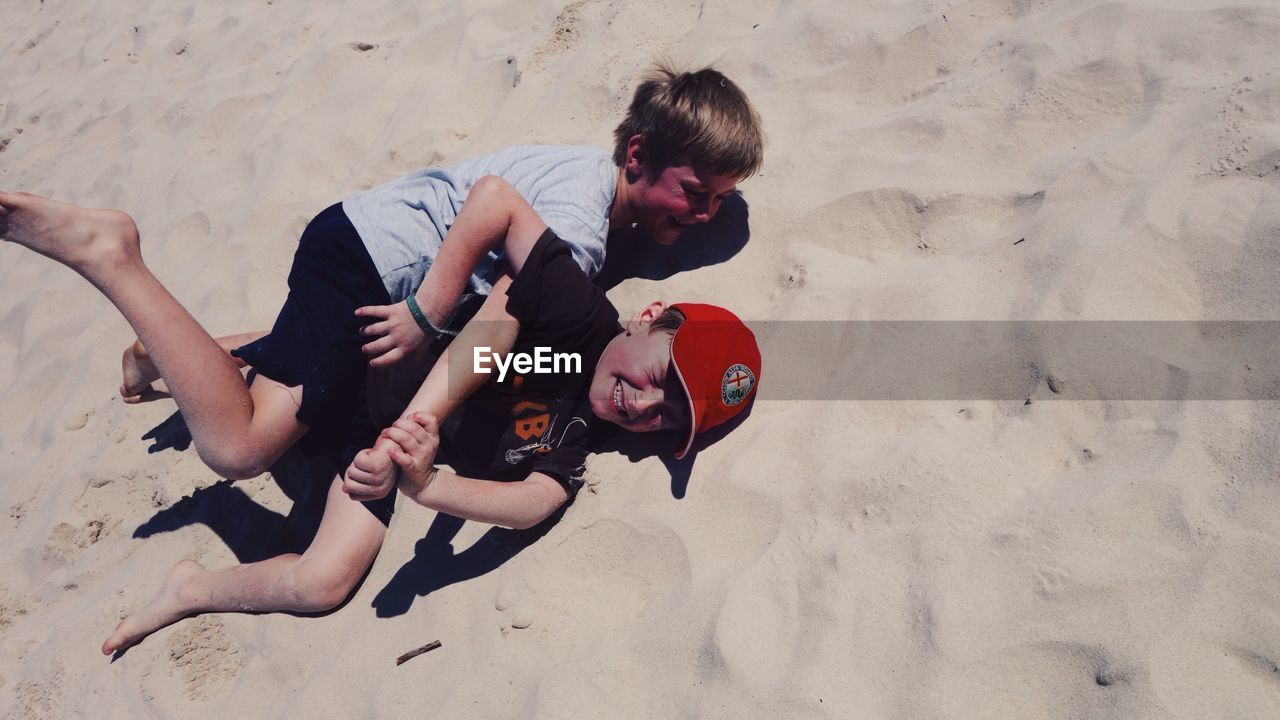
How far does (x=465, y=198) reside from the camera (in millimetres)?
2404

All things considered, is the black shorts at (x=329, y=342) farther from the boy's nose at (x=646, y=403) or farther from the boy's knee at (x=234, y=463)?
the boy's nose at (x=646, y=403)

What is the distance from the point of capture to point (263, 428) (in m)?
2.21

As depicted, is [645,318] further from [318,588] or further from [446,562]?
[318,588]

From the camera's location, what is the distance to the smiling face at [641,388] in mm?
2139

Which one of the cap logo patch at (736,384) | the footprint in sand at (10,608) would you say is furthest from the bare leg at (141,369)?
the cap logo patch at (736,384)

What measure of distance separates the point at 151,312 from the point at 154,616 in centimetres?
93

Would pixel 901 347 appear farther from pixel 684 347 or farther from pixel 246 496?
pixel 246 496

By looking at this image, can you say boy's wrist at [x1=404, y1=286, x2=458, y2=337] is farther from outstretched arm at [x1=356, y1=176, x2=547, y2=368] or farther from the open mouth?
the open mouth

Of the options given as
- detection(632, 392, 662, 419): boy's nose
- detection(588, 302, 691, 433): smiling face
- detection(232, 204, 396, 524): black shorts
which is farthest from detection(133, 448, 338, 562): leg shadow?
detection(632, 392, 662, 419): boy's nose

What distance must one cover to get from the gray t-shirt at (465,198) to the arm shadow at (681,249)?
0.33m

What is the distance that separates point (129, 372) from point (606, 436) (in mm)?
1799

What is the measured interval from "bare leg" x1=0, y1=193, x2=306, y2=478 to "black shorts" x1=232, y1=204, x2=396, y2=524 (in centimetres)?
16

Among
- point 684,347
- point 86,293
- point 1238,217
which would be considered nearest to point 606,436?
→ point 684,347

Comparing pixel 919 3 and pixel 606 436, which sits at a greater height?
pixel 919 3
